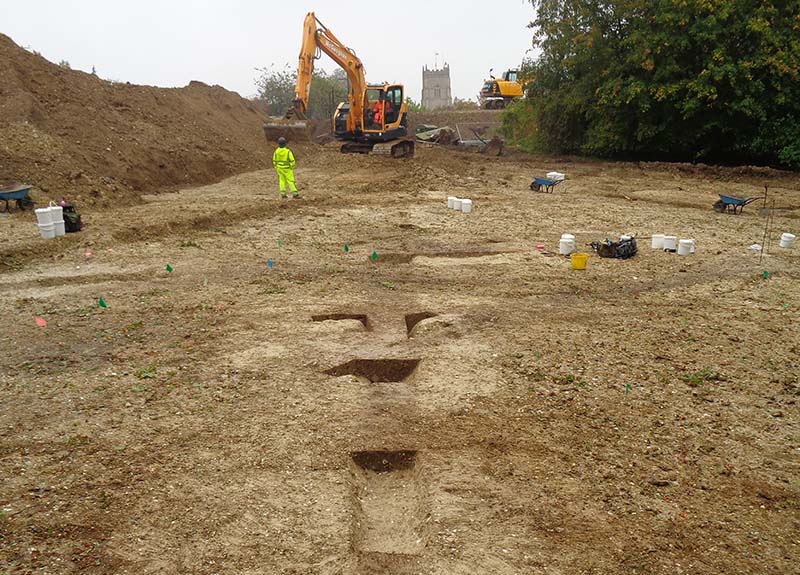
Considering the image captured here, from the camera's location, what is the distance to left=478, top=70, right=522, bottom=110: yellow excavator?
1539 inches

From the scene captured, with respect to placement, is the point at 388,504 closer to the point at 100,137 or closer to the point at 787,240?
the point at 787,240

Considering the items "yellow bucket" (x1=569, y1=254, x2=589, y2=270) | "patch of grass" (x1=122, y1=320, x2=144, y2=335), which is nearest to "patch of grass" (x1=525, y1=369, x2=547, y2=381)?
"yellow bucket" (x1=569, y1=254, x2=589, y2=270)

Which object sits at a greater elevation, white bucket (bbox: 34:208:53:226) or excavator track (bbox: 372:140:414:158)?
excavator track (bbox: 372:140:414:158)

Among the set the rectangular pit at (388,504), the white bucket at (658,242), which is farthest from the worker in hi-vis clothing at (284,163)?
the rectangular pit at (388,504)

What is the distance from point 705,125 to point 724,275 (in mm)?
13468

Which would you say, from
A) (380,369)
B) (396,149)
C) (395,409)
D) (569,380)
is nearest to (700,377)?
(569,380)

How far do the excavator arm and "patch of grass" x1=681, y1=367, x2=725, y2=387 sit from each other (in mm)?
17644

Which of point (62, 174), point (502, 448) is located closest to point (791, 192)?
point (502, 448)

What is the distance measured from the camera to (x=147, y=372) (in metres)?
5.70

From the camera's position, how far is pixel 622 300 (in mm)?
7781

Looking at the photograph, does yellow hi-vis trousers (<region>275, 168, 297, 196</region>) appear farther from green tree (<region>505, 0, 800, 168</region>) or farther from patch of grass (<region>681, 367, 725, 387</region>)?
green tree (<region>505, 0, 800, 168</region>)

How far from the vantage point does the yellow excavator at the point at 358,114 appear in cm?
2145

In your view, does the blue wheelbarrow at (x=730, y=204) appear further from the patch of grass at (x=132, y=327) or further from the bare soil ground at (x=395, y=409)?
the patch of grass at (x=132, y=327)

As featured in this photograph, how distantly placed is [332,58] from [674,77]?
11472 millimetres
